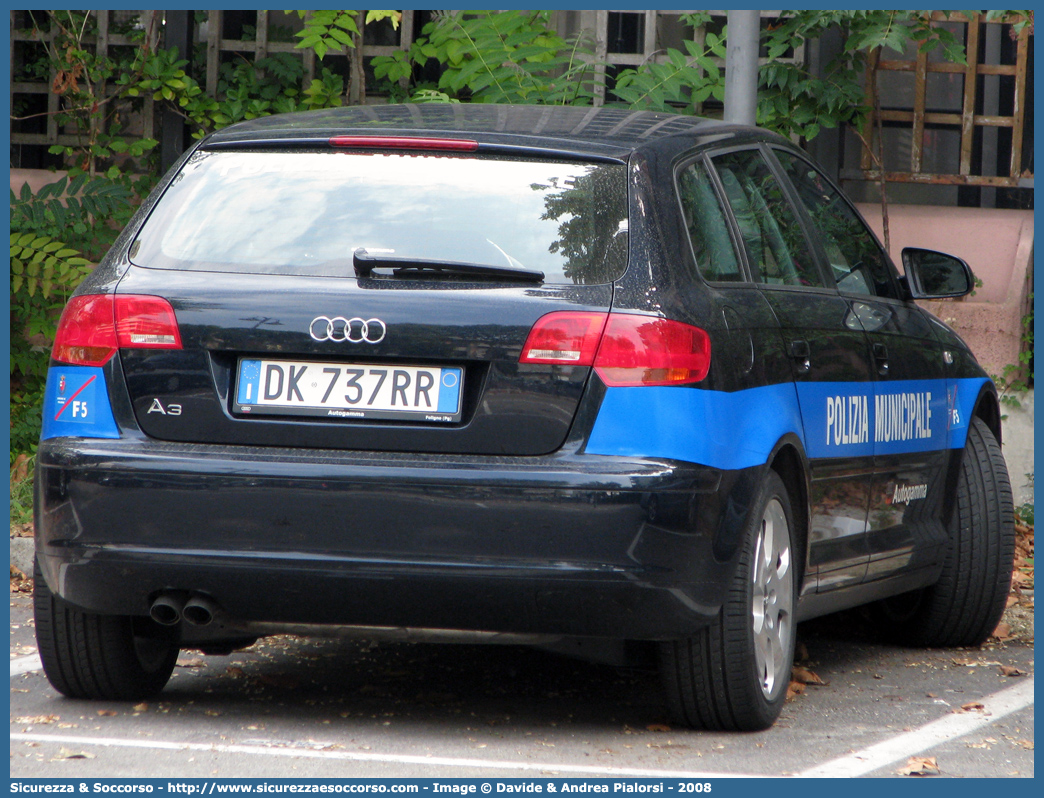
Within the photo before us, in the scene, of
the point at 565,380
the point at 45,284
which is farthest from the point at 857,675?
the point at 45,284

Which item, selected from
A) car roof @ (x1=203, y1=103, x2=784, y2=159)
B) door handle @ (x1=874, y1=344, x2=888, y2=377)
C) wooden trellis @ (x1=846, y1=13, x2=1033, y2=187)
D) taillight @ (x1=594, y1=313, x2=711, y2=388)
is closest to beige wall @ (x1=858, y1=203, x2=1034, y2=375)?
wooden trellis @ (x1=846, y1=13, x2=1033, y2=187)

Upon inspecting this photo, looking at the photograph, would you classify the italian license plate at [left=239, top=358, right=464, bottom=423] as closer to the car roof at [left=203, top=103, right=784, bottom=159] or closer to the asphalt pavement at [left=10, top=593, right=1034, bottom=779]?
the car roof at [left=203, top=103, right=784, bottom=159]

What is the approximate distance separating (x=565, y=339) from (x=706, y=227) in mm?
725

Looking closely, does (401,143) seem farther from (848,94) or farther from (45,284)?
(848,94)

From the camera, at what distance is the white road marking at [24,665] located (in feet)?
16.3

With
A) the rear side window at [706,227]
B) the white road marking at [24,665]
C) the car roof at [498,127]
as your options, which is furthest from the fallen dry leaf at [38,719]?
the rear side window at [706,227]

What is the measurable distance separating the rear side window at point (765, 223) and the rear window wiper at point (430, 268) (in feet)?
3.02

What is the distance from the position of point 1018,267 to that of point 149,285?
707cm

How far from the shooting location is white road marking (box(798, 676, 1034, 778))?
12.6 feet

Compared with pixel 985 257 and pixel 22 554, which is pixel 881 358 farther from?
pixel 985 257

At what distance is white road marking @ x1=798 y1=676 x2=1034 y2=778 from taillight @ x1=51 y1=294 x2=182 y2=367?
190cm

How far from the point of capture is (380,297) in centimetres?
377

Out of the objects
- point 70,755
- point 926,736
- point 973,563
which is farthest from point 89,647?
point 973,563

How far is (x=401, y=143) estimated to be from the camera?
13.5 ft
